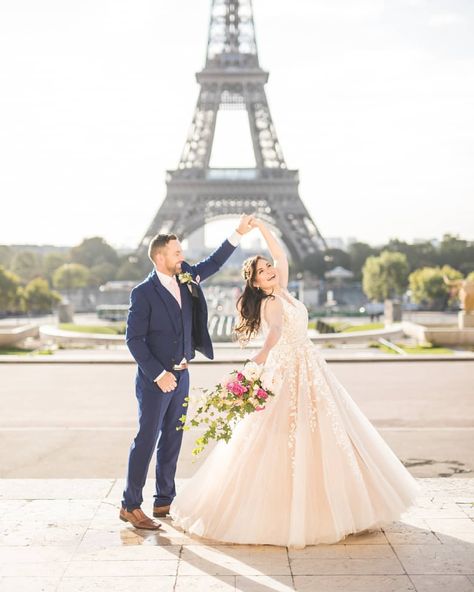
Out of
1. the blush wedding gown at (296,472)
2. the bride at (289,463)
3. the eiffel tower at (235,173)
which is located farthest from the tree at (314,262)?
the blush wedding gown at (296,472)

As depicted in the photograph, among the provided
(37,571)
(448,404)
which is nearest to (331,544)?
(37,571)

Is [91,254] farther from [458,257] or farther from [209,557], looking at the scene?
[209,557]

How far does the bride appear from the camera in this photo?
223 inches

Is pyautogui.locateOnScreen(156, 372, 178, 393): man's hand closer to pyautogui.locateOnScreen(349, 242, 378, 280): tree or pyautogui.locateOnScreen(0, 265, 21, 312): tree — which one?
pyautogui.locateOnScreen(0, 265, 21, 312): tree

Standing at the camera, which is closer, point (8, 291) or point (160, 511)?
point (160, 511)

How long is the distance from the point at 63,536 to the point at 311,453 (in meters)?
1.84

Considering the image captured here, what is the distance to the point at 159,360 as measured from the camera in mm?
6414

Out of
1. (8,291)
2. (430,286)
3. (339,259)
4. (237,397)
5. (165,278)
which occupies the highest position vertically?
(339,259)

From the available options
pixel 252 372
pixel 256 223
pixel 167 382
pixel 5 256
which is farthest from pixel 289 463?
pixel 5 256

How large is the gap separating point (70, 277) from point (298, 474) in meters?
78.1

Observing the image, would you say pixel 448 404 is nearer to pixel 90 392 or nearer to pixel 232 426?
pixel 90 392

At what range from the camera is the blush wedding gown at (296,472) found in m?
5.65

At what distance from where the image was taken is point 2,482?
7.58 meters

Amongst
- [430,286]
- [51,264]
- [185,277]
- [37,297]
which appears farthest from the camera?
[51,264]
